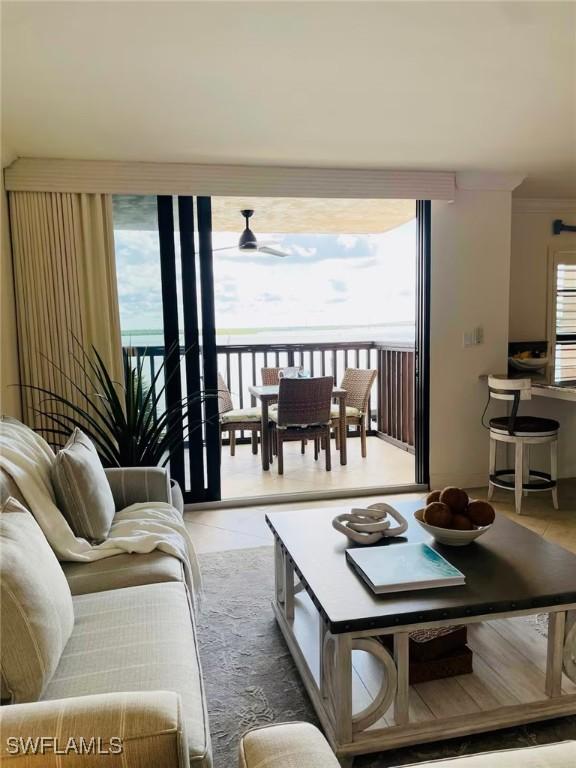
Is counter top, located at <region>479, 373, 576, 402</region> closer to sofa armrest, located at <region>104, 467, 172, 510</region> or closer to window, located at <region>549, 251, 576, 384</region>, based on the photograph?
window, located at <region>549, 251, 576, 384</region>

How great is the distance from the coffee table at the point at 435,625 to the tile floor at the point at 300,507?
1.24m

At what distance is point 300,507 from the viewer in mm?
3998

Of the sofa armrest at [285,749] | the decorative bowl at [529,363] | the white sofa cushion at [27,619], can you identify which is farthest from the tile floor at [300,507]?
the sofa armrest at [285,749]

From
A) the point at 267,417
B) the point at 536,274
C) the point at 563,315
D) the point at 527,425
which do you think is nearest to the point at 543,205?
the point at 536,274

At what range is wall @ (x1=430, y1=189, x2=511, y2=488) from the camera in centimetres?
410

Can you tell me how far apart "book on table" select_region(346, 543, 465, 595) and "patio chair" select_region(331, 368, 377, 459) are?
3237 mm

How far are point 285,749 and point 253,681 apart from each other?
1217mm

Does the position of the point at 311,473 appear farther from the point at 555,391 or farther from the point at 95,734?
the point at 95,734

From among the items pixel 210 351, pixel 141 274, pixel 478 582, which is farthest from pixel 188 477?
pixel 478 582

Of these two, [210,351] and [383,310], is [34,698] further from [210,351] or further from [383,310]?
[383,310]

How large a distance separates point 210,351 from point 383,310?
3309mm

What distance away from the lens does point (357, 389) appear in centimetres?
555

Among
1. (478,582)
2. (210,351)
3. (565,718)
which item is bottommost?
(565,718)

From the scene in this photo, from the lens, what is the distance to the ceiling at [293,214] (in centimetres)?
372
